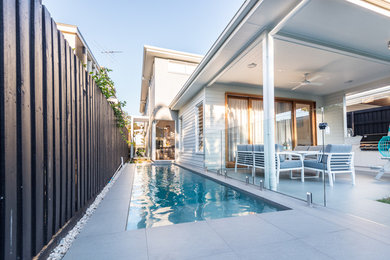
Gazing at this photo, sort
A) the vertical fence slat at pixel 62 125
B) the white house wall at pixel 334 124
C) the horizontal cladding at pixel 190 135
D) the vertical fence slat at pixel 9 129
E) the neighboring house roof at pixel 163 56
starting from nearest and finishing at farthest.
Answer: the vertical fence slat at pixel 9 129 → the vertical fence slat at pixel 62 125 → the white house wall at pixel 334 124 → the horizontal cladding at pixel 190 135 → the neighboring house roof at pixel 163 56

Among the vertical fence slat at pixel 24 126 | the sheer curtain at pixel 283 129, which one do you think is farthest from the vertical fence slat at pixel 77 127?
the sheer curtain at pixel 283 129

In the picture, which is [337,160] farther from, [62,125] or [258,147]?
[62,125]

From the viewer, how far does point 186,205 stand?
119 inches

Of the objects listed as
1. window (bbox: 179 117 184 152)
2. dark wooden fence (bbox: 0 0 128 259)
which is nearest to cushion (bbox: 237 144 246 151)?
dark wooden fence (bbox: 0 0 128 259)

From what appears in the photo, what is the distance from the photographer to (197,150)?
760cm

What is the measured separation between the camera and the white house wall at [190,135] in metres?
7.42

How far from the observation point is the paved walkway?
148cm

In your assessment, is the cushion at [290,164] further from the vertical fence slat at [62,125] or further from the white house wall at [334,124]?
the vertical fence slat at [62,125]

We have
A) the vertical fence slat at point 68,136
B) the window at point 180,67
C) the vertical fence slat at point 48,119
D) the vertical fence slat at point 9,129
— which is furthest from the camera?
the window at point 180,67

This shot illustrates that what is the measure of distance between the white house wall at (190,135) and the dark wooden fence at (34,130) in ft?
17.8

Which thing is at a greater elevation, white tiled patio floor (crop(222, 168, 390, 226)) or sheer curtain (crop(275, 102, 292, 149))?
sheer curtain (crop(275, 102, 292, 149))

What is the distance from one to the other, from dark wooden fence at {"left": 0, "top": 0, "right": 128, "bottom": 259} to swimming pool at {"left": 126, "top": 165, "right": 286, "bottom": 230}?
92cm

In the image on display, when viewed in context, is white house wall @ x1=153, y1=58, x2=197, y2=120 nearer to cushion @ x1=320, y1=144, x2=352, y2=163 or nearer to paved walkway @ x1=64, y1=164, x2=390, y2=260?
cushion @ x1=320, y1=144, x2=352, y2=163

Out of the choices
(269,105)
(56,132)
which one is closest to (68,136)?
(56,132)
